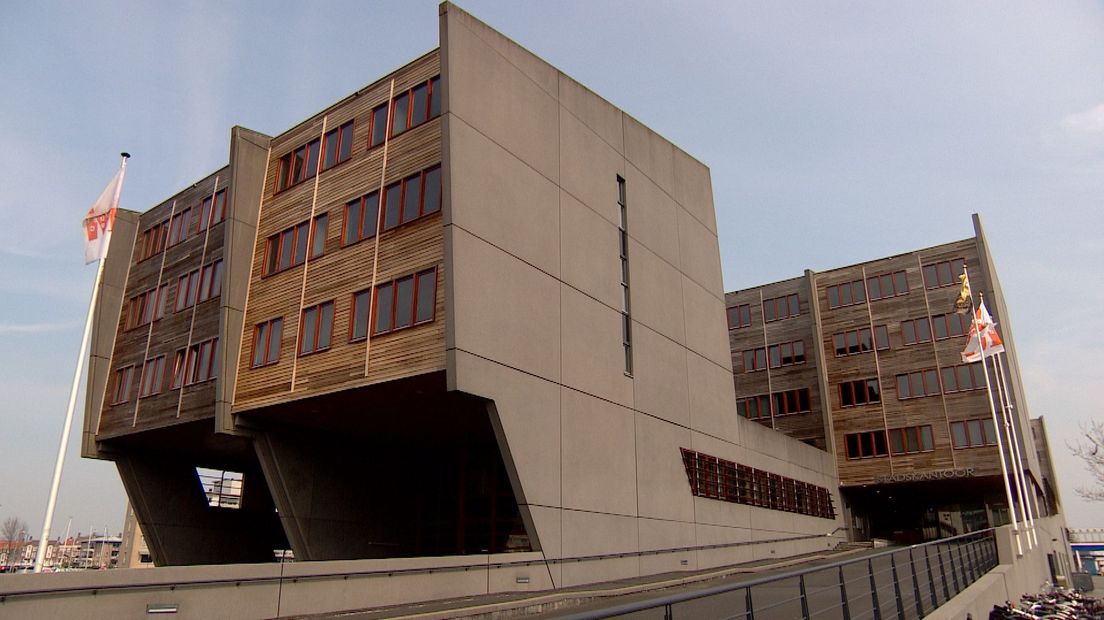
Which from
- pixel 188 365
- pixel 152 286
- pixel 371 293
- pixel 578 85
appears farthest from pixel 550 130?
pixel 152 286

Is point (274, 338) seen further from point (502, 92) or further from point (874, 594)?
point (874, 594)

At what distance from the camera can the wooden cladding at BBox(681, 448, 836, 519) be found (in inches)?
→ 1102

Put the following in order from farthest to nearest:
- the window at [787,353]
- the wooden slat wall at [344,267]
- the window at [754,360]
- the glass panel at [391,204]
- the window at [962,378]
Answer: the window at [754,360]
the window at [787,353]
the window at [962,378]
the glass panel at [391,204]
the wooden slat wall at [344,267]

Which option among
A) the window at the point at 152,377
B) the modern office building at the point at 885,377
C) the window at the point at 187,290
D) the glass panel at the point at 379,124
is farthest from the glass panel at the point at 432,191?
the modern office building at the point at 885,377

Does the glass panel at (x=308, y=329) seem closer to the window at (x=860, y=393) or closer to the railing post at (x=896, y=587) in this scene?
the railing post at (x=896, y=587)

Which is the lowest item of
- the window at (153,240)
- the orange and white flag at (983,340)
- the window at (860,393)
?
the orange and white flag at (983,340)

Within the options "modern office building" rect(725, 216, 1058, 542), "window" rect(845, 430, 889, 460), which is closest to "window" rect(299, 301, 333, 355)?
"modern office building" rect(725, 216, 1058, 542)

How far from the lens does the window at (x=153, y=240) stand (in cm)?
3162

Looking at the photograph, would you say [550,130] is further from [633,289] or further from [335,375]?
[335,375]

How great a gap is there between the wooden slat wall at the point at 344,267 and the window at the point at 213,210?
3004 mm

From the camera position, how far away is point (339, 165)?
24938 mm

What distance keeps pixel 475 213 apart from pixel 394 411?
257 inches

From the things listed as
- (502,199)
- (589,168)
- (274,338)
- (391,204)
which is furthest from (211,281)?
(589,168)

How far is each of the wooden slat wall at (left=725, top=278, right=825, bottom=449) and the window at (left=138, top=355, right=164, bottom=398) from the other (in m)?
34.1
